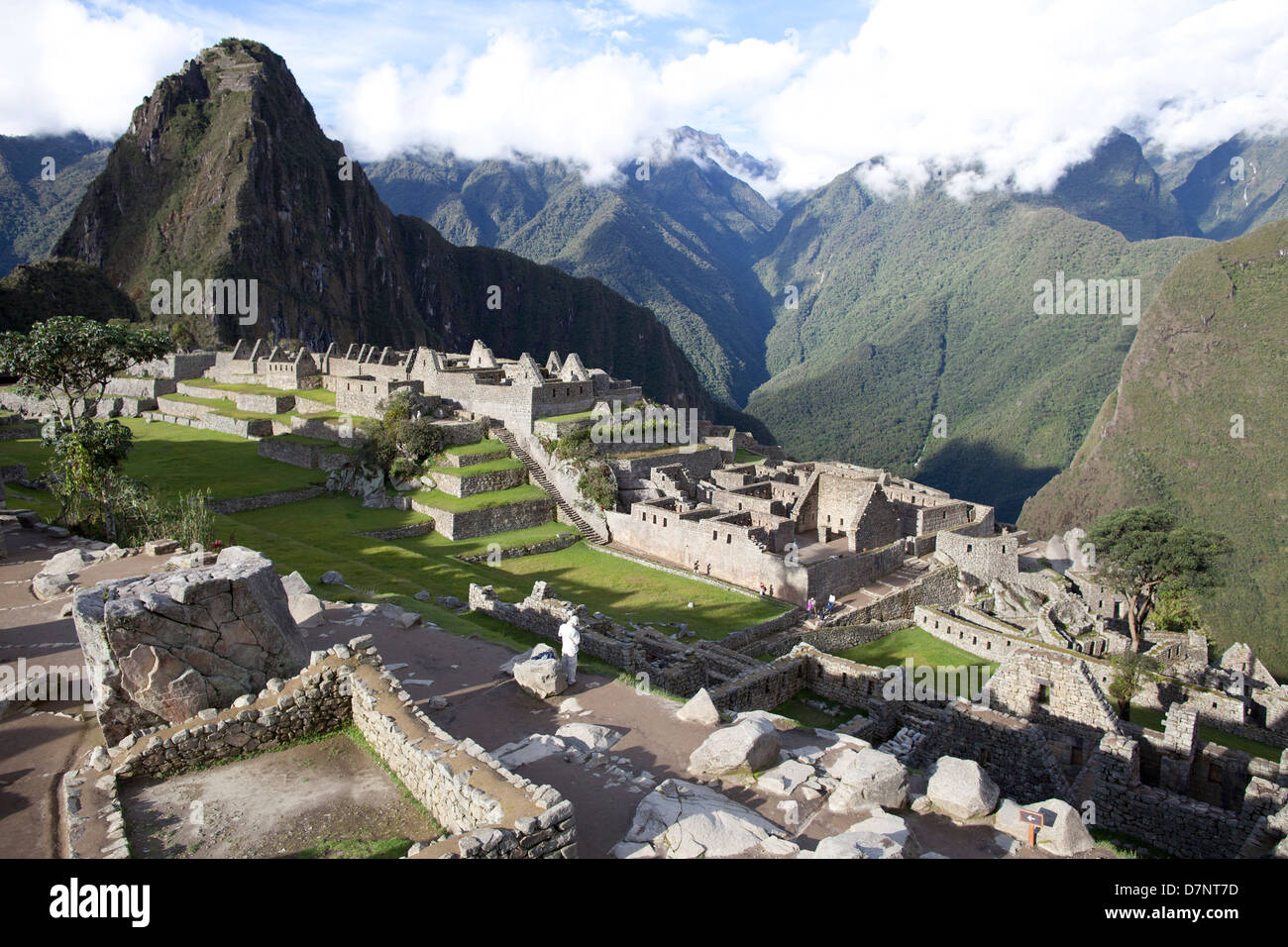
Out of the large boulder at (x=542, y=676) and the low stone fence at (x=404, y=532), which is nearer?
the large boulder at (x=542, y=676)

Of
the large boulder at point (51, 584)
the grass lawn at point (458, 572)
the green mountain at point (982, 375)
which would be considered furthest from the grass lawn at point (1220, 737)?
the green mountain at point (982, 375)

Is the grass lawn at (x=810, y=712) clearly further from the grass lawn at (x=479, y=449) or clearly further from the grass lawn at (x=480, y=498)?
the grass lawn at (x=479, y=449)

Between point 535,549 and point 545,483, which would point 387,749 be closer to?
point 535,549

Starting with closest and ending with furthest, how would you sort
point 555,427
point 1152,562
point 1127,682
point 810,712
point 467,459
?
1. point 810,712
2. point 1127,682
3. point 1152,562
4. point 467,459
5. point 555,427

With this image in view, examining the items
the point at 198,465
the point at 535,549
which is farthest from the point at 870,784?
the point at 198,465

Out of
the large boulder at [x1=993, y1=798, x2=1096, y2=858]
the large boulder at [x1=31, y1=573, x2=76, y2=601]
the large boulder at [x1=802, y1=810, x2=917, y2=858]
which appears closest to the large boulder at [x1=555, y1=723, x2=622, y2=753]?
the large boulder at [x1=802, y1=810, x2=917, y2=858]
